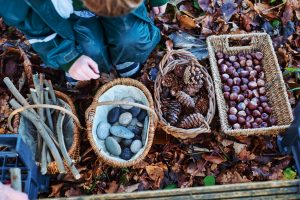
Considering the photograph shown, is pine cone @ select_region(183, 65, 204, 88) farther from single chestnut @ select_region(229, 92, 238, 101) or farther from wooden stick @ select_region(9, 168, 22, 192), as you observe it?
wooden stick @ select_region(9, 168, 22, 192)

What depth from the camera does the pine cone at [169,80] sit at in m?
1.98

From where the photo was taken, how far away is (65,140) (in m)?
1.87

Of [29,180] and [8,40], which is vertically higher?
[8,40]

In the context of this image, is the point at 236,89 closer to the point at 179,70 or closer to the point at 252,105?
the point at 252,105

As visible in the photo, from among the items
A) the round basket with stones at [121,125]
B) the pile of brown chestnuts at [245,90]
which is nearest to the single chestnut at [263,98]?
the pile of brown chestnuts at [245,90]

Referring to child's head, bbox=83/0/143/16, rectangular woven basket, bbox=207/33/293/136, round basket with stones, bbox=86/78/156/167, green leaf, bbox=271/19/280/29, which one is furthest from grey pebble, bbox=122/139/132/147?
green leaf, bbox=271/19/280/29

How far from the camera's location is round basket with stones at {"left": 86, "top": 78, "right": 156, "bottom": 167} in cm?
176

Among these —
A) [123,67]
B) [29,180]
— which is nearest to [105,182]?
[29,180]

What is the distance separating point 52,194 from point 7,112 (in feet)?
1.56

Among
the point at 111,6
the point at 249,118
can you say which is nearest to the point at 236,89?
the point at 249,118

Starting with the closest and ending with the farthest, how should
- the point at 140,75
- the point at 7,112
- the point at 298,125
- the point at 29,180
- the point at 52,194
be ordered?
the point at 29,180, the point at 298,125, the point at 52,194, the point at 7,112, the point at 140,75

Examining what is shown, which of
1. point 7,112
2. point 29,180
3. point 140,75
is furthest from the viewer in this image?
point 140,75

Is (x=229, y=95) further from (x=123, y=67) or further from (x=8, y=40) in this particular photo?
(x=8, y=40)

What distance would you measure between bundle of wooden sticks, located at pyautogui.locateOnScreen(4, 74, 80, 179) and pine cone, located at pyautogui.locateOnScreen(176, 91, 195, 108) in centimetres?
55
